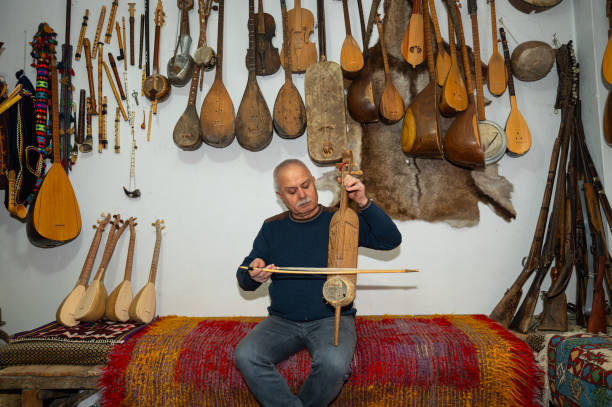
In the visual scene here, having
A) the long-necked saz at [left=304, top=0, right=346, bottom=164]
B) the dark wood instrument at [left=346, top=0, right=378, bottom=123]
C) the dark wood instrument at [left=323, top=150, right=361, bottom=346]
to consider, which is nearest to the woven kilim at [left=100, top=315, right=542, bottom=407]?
the dark wood instrument at [left=323, top=150, right=361, bottom=346]

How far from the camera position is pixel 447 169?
103 inches

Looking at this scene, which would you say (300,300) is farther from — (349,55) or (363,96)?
(349,55)

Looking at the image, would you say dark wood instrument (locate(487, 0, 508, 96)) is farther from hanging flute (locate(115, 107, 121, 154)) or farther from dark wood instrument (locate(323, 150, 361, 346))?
hanging flute (locate(115, 107, 121, 154))

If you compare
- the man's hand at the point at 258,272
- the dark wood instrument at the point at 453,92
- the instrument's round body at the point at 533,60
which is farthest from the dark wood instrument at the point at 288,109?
the instrument's round body at the point at 533,60

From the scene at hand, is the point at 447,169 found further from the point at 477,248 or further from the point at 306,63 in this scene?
the point at 306,63

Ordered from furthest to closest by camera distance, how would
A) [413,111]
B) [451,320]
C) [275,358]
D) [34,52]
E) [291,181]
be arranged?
[34,52] → [413,111] → [451,320] → [291,181] → [275,358]

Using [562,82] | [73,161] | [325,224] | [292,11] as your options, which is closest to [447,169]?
[562,82]

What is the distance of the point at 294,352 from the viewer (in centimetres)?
180

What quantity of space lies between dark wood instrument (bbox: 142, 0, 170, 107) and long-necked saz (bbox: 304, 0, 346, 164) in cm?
102

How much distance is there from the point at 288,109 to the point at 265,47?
0.51 meters

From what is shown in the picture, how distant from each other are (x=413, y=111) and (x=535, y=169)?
954 millimetres

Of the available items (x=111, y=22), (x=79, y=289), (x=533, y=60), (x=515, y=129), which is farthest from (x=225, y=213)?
(x=533, y=60)

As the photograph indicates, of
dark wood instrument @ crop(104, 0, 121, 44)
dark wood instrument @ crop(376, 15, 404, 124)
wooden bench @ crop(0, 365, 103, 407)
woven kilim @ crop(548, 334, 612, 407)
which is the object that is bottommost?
wooden bench @ crop(0, 365, 103, 407)

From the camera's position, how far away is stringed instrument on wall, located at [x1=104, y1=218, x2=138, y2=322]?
245cm
